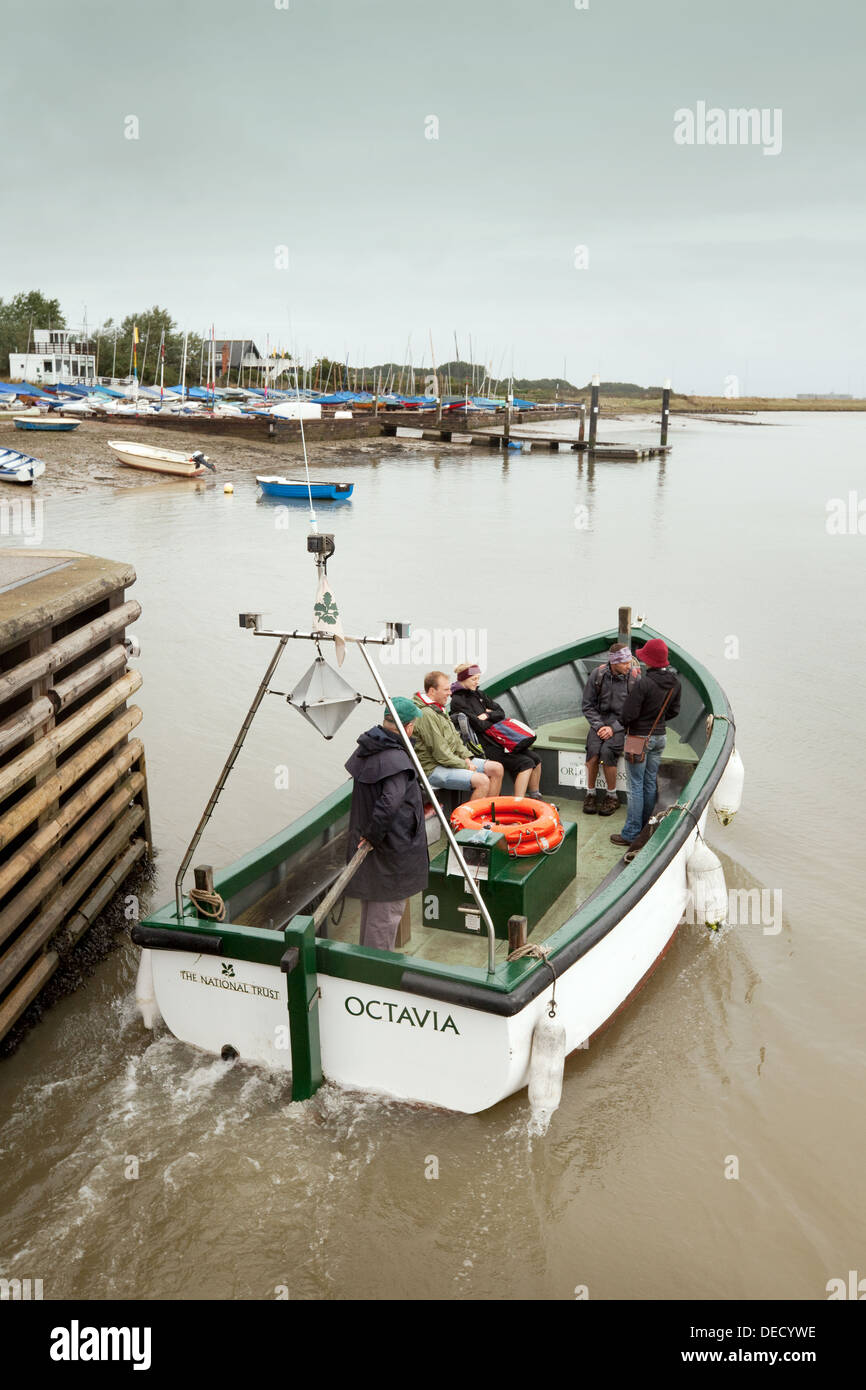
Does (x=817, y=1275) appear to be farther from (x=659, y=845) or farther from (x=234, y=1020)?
(x=234, y=1020)

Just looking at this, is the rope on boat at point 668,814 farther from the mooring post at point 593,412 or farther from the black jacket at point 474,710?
the mooring post at point 593,412

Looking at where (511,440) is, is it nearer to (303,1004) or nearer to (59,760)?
(59,760)

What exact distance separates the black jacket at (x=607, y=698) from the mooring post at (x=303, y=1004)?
163 inches

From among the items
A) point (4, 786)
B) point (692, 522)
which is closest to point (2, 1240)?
point (4, 786)

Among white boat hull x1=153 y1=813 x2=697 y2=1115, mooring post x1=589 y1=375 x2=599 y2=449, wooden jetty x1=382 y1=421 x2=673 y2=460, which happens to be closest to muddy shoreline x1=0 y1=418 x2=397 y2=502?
wooden jetty x1=382 y1=421 x2=673 y2=460

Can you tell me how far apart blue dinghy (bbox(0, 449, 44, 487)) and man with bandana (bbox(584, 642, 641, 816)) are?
99.9 ft

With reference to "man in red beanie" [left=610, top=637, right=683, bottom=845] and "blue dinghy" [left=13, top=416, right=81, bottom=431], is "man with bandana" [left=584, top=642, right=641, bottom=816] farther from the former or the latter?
"blue dinghy" [left=13, top=416, right=81, bottom=431]

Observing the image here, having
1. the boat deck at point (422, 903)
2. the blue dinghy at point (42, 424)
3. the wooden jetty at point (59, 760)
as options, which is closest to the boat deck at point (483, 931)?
the boat deck at point (422, 903)

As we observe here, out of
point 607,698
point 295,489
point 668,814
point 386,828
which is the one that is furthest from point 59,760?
point 295,489

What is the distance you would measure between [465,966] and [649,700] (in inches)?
124

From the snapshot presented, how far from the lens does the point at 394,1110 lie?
20.5ft

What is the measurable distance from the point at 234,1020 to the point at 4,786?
1.88 meters

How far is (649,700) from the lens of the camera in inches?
331

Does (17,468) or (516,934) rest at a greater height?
(17,468)
